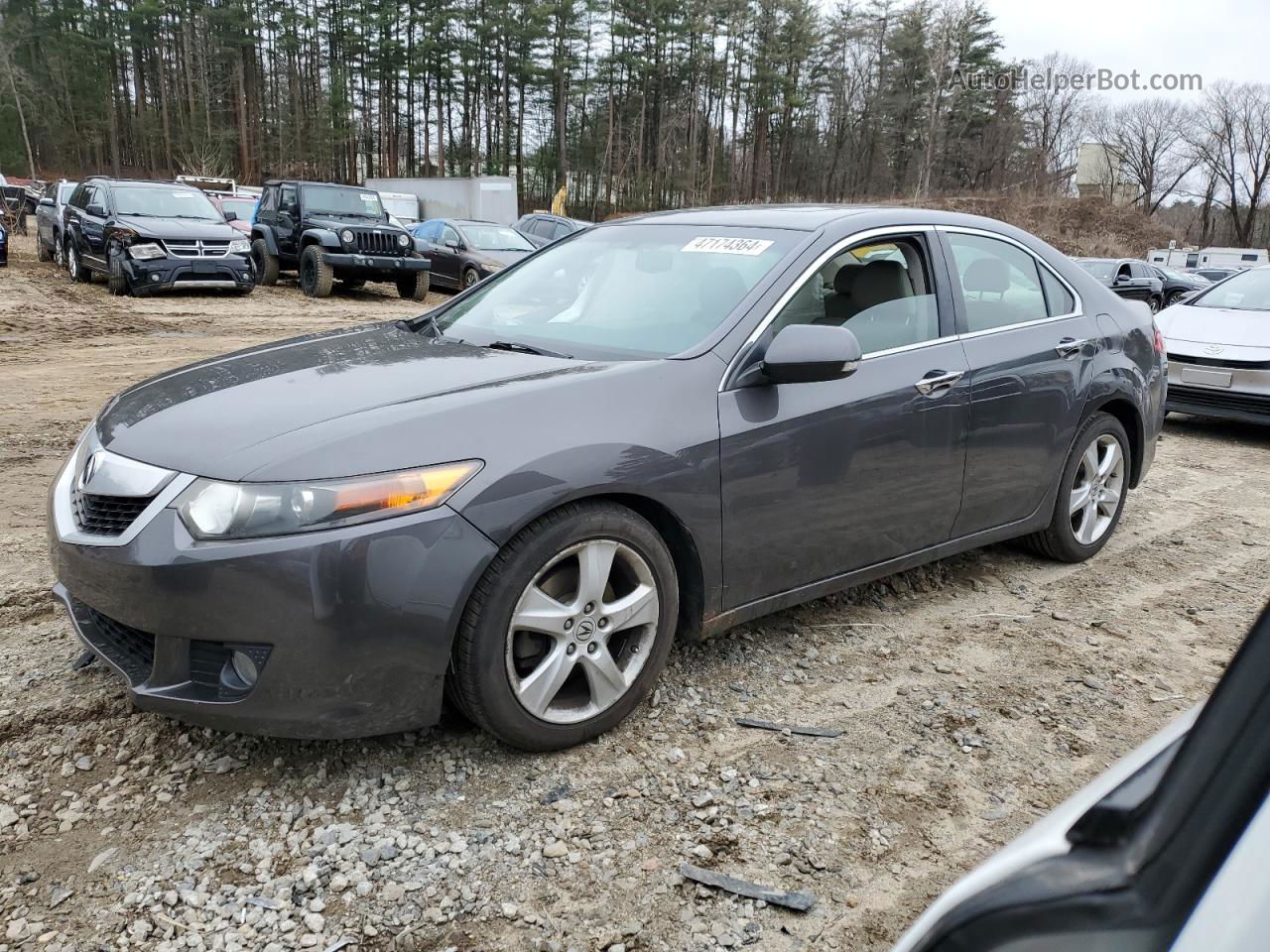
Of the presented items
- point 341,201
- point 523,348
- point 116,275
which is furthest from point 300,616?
point 341,201

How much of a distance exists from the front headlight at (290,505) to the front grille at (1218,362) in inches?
298

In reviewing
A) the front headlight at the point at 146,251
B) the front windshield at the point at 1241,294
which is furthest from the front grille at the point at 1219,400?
the front headlight at the point at 146,251

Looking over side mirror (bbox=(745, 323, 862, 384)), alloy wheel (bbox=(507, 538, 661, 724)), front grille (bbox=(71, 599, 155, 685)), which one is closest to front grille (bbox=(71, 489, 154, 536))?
front grille (bbox=(71, 599, 155, 685))

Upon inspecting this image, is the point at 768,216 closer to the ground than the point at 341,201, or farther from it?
closer to the ground

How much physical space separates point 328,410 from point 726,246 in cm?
158

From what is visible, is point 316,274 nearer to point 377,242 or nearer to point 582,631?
point 377,242

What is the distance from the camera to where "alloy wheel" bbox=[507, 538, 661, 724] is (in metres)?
2.61

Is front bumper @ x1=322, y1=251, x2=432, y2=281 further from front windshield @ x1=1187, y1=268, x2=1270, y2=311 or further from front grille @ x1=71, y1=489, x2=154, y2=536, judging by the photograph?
front grille @ x1=71, y1=489, x2=154, y2=536

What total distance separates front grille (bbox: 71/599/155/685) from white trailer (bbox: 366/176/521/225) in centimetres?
3619

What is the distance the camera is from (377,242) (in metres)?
15.1

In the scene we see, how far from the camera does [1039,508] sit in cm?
415

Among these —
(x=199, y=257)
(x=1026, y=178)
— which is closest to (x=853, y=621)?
(x=199, y=257)

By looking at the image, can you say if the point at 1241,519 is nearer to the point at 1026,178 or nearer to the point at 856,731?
the point at 856,731

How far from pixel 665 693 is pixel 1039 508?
6.49ft
